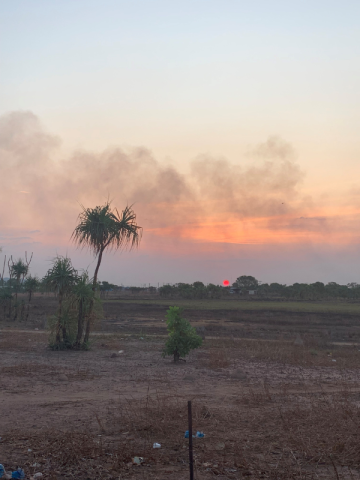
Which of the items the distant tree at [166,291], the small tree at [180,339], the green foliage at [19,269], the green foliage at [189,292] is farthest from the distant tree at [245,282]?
the small tree at [180,339]

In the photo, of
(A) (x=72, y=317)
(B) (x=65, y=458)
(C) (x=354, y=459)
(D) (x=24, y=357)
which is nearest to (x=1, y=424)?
(B) (x=65, y=458)

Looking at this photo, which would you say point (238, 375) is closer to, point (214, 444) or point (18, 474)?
point (214, 444)

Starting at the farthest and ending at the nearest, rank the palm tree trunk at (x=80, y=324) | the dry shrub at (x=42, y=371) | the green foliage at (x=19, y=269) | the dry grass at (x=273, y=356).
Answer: the green foliage at (x=19, y=269), the palm tree trunk at (x=80, y=324), the dry grass at (x=273, y=356), the dry shrub at (x=42, y=371)

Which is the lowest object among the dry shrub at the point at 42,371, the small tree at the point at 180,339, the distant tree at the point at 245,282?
the dry shrub at the point at 42,371

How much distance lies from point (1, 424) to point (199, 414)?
393 centimetres

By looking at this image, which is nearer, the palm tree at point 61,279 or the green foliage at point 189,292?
the palm tree at point 61,279

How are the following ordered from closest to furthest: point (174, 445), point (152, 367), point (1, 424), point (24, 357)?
1. point (174, 445)
2. point (1, 424)
3. point (152, 367)
4. point (24, 357)

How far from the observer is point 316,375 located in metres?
14.0

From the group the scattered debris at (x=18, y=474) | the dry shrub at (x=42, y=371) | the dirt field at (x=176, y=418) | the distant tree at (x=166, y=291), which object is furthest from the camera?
the distant tree at (x=166, y=291)

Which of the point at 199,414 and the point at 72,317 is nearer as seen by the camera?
the point at 199,414

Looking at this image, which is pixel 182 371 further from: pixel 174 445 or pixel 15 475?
pixel 15 475

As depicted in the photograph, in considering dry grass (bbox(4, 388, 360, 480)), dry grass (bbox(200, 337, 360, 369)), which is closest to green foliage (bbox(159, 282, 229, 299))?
dry grass (bbox(200, 337, 360, 369))

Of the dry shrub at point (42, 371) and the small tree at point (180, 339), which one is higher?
the small tree at point (180, 339)

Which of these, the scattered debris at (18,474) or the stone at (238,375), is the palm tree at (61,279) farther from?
the scattered debris at (18,474)
